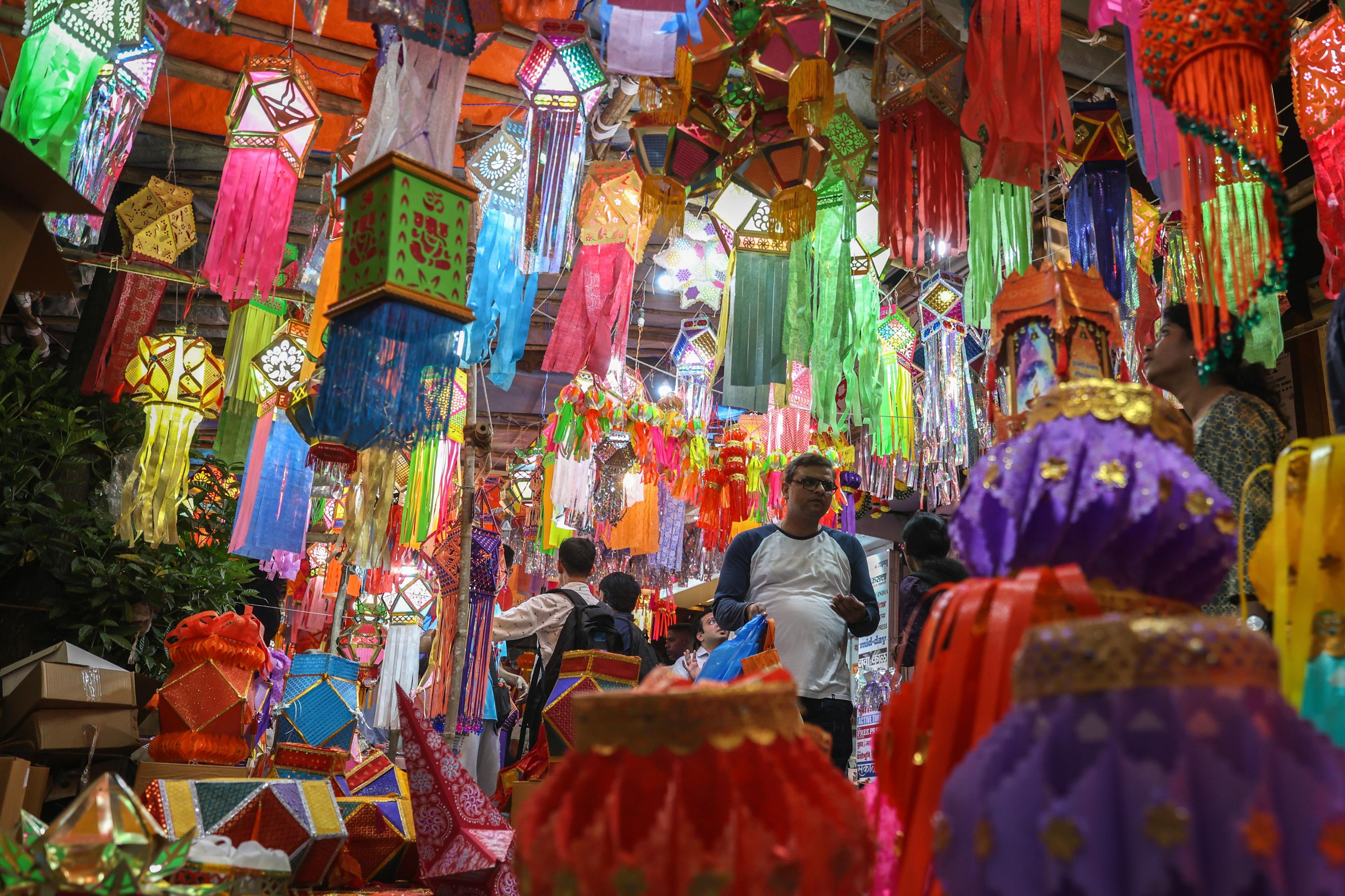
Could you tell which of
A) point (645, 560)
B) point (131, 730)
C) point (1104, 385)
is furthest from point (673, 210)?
point (645, 560)

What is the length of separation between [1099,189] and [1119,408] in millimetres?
2591

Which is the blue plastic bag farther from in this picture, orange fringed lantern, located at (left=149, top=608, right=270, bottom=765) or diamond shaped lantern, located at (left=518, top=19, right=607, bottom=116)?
diamond shaped lantern, located at (left=518, top=19, right=607, bottom=116)

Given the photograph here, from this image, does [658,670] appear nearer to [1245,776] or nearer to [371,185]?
[1245,776]

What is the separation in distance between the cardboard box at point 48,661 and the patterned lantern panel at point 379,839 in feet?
3.34

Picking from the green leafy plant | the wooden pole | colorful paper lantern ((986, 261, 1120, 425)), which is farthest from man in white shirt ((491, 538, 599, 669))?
colorful paper lantern ((986, 261, 1120, 425))

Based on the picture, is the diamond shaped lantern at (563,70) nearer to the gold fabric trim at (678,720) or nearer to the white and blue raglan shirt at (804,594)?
the white and blue raglan shirt at (804,594)

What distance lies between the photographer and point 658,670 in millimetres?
859

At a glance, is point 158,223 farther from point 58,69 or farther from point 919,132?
point 919,132

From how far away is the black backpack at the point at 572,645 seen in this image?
357cm

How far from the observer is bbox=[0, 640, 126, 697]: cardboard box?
299 cm

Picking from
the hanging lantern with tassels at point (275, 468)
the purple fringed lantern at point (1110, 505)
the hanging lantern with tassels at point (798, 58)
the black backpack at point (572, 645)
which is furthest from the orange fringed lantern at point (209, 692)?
→ the purple fringed lantern at point (1110, 505)

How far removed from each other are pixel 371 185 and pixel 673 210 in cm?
173

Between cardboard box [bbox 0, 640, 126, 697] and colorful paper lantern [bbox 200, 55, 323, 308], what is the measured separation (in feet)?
4.72

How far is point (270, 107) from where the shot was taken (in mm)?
3693
